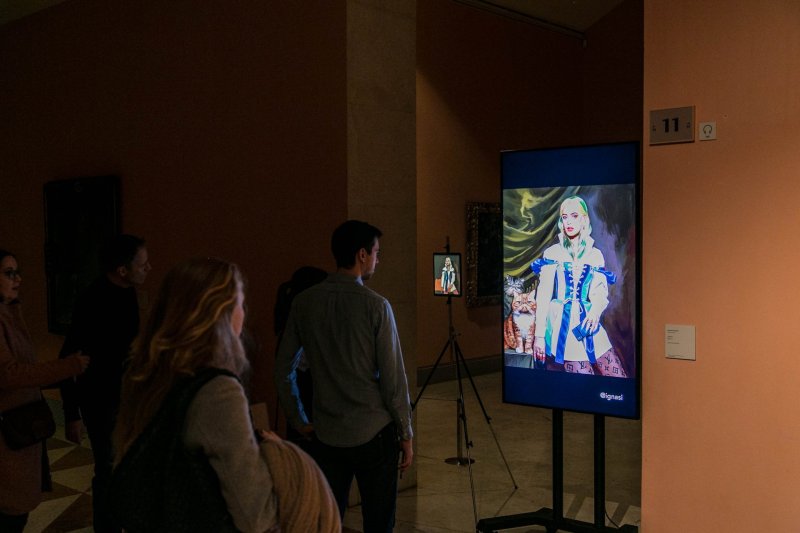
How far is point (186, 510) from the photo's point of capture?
5.07ft

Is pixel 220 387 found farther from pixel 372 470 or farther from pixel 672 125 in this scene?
pixel 672 125

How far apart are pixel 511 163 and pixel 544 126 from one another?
6308mm

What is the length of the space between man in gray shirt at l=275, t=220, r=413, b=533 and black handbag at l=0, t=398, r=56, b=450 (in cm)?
96

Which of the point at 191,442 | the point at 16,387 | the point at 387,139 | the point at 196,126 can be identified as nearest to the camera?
the point at 191,442

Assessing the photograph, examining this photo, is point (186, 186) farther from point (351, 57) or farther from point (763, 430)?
point (763, 430)

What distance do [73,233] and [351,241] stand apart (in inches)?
176

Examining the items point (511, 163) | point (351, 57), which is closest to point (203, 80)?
point (351, 57)

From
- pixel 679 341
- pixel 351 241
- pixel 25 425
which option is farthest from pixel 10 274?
pixel 679 341

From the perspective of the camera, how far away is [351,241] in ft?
9.05

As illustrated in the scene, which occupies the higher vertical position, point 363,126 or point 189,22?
point 189,22

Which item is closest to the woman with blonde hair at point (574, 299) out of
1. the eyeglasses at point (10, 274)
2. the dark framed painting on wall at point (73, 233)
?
the eyeglasses at point (10, 274)

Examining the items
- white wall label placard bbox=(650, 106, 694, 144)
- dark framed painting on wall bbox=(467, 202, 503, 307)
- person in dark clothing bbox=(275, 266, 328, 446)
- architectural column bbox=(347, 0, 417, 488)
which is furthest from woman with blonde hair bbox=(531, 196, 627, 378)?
dark framed painting on wall bbox=(467, 202, 503, 307)

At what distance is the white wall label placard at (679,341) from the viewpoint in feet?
9.37

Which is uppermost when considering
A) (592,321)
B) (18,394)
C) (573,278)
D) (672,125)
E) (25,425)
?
(672,125)
